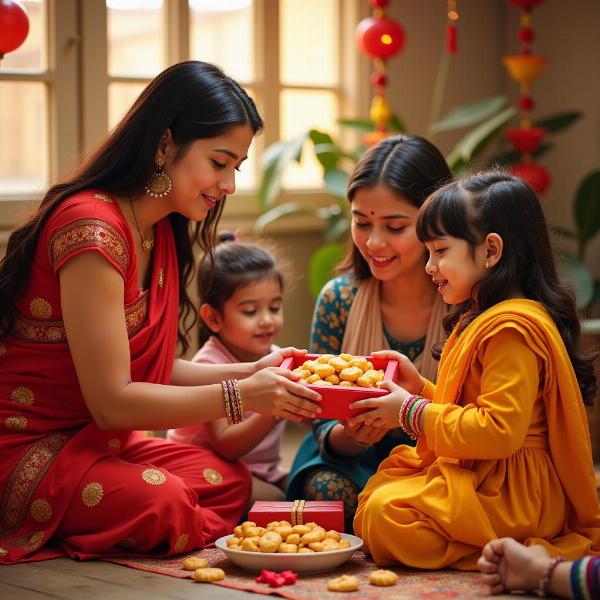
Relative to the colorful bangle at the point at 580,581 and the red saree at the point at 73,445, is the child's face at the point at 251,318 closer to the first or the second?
the red saree at the point at 73,445

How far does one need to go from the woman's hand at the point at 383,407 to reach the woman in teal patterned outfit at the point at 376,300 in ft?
0.86

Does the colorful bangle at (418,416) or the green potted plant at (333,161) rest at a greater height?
the green potted plant at (333,161)

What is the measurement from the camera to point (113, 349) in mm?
2377

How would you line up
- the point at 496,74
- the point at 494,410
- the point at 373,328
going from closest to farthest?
the point at 494,410
the point at 373,328
the point at 496,74

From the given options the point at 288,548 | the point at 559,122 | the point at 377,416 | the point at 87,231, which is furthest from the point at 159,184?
the point at 559,122

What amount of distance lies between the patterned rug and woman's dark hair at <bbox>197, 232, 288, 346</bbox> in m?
0.89

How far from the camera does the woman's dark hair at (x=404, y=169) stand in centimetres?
277

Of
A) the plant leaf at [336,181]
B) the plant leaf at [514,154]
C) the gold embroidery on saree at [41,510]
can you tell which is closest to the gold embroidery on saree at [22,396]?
the gold embroidery on saree at [41,510]

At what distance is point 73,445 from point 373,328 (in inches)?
34.4

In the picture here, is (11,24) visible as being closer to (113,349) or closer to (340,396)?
(113,349)

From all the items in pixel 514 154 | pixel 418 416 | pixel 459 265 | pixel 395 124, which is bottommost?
pixel 418 416

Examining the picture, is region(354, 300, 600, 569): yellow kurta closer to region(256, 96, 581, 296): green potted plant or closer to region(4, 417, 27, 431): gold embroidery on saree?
region(4, 417, 27, 431): gold embroidery on saree

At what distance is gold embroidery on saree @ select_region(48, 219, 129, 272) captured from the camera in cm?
238

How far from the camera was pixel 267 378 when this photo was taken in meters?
2.41
